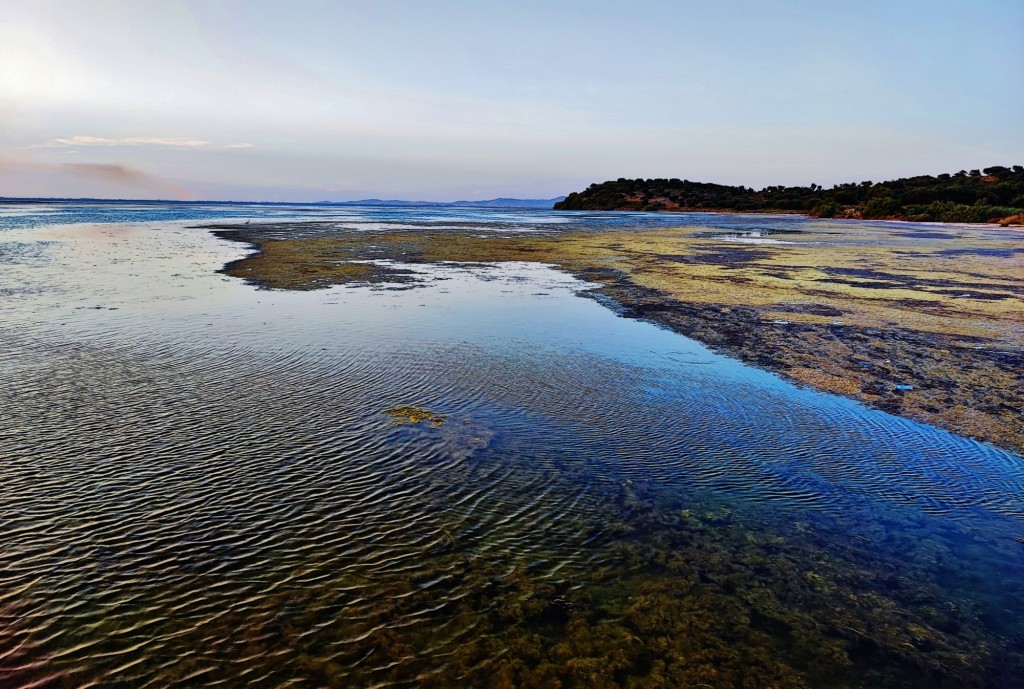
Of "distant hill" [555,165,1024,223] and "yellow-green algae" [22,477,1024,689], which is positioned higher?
"distant hill" [555,165,1024,223]

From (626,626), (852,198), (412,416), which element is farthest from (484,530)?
(852,198)

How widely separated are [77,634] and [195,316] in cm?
1093

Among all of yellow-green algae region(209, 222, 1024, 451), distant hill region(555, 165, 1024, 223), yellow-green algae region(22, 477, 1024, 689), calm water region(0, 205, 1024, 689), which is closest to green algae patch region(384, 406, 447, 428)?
calm water region(0, 205, 1024, 689)

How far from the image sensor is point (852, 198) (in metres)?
101

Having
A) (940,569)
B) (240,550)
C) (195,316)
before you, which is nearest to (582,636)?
(240,550)

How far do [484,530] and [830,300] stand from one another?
1551 cm

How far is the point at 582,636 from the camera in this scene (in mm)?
4062

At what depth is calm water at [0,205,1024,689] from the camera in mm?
3846

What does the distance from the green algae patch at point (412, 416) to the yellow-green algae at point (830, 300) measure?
6204mm

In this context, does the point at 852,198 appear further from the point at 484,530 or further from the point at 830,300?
the point at 484,530

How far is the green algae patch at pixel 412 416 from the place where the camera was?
7.73 meters

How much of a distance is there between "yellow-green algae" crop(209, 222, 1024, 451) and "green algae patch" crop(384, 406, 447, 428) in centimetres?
620

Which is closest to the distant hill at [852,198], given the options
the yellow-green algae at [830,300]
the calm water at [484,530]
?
the yellow-green algae at [830,300]

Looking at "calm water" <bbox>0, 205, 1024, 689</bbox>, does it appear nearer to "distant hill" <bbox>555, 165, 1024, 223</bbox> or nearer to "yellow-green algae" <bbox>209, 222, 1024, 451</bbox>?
"yellow-green algae" <bbox>209, 222, 1024, 451</bbox>
